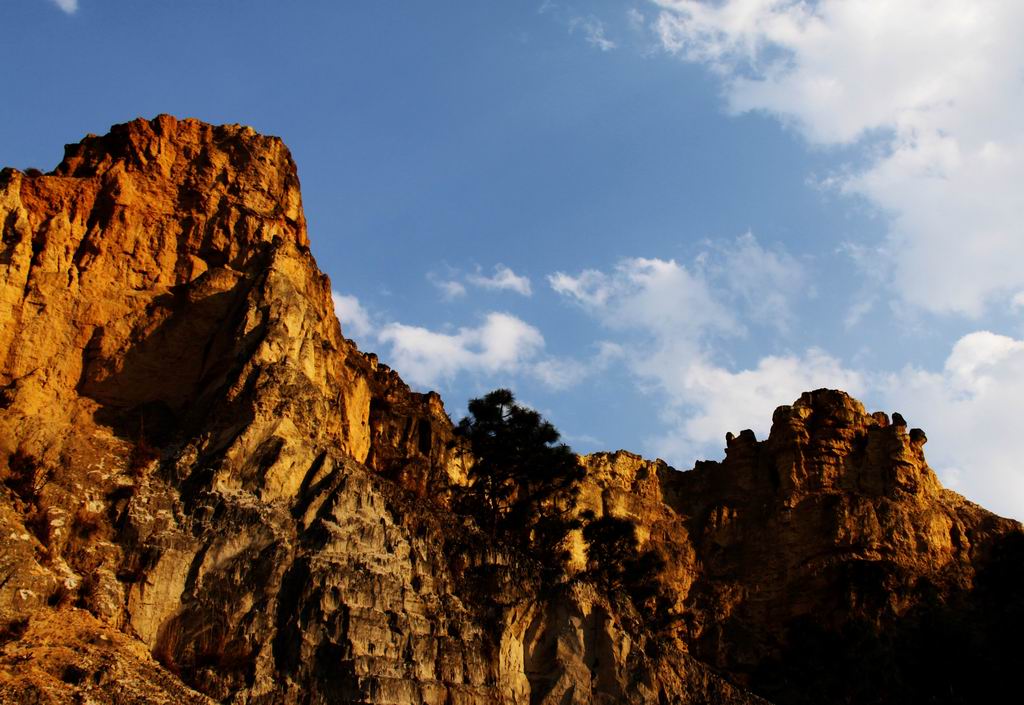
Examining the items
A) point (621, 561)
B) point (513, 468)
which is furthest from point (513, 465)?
point (621, 561)

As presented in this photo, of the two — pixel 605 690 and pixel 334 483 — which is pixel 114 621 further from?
pixel 605 690

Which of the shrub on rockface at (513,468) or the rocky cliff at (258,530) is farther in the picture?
the shrub on rockface at (513,468)

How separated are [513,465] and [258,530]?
67.7ft

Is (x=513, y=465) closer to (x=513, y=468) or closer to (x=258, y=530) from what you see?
(x=513, y=468)

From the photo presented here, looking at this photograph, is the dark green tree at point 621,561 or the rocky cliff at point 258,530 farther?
the dark green tree at point 621,561

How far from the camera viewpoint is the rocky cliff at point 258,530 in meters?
35.1

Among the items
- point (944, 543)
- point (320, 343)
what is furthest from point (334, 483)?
point (944, 543)

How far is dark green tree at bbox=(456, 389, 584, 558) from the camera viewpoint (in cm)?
5669

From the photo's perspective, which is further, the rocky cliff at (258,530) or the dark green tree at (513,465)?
the dark green tree at (513,465)

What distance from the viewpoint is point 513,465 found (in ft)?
187

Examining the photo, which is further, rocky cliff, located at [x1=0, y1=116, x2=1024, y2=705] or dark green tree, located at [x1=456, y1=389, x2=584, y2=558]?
dark green tree, located at [x1=456, y1=389, x2=584, y2=558]

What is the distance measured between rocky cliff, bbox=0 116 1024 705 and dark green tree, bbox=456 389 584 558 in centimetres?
215

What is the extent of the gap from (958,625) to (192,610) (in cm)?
3785

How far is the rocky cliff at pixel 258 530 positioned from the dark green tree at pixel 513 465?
2.15 metres
